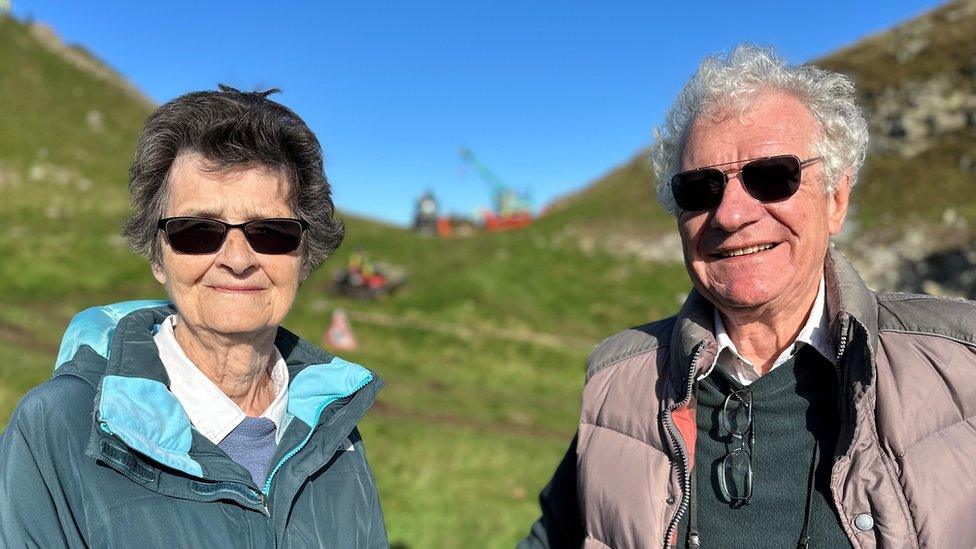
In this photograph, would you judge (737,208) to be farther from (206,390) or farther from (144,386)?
(144,386)

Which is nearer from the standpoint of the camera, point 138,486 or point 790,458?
point 138,486

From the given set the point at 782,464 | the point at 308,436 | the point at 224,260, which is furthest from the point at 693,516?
the point at 224,260

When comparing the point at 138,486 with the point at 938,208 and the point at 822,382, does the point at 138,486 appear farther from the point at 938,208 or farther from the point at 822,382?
the point at 938,208

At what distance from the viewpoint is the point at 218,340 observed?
336 cm

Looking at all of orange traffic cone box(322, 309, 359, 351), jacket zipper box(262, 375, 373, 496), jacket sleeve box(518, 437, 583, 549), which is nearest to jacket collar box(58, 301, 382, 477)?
jacket zipper box(262, 375, 373, 496)

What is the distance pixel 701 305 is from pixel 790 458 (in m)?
0.89

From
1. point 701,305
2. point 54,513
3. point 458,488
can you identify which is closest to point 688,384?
point 701,305

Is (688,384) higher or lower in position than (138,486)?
higher

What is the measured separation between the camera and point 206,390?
332 cm

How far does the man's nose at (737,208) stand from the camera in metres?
3.35

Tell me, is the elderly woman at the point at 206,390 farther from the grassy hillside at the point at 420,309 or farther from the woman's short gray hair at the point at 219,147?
the grassy hillside at the point at 420,309

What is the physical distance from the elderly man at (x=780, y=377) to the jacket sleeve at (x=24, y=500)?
7.91 feet

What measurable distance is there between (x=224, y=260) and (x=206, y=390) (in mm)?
631

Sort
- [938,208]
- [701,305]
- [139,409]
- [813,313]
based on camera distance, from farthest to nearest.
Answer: [938,208], [701,305], [813,313], [139,409]
